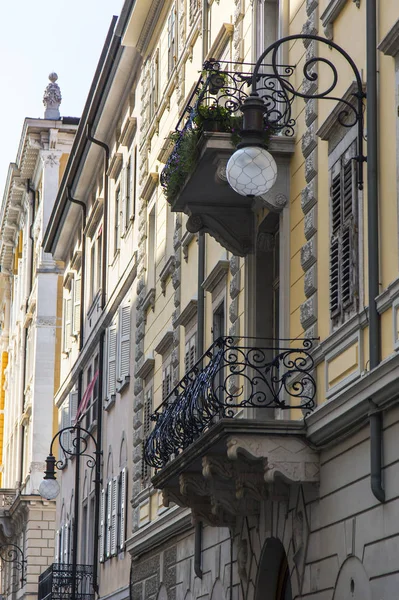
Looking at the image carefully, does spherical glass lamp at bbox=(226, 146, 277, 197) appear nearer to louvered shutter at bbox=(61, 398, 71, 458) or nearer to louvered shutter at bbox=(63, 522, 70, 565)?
louvered shutter at bbox=(63, 522, 70, 565)

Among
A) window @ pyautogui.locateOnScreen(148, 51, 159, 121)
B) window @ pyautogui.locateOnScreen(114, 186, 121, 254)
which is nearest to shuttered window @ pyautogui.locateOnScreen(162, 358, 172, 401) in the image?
window @ pyautogui.locateOnScreen(148, 51, 159, 121)

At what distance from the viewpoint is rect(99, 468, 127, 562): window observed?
27.2 meters

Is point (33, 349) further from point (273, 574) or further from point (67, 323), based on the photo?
point (273, 574)

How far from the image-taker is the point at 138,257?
2747cm

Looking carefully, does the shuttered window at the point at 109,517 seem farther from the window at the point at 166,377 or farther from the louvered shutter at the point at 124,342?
Result: the window at the point at 166,377

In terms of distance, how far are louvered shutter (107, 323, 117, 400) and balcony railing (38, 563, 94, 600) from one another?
452 cm

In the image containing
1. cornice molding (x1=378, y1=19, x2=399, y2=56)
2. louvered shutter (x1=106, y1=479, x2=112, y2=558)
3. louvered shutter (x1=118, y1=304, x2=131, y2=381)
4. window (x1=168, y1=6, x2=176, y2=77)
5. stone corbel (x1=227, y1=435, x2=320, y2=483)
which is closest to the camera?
cornice molding (x1=378, y1=19, x2=399, y2=56)

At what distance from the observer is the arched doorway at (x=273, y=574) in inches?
619

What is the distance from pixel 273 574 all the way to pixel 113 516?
42.9 ft

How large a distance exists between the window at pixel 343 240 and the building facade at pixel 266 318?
3cm

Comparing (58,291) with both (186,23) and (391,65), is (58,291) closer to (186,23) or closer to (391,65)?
(186,23)

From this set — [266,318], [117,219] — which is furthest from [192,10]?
[117,219]

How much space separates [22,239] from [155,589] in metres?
36.6

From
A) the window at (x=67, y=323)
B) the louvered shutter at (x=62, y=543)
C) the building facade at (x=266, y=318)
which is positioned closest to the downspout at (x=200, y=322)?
A: the building facade at (x=266, y=318)
